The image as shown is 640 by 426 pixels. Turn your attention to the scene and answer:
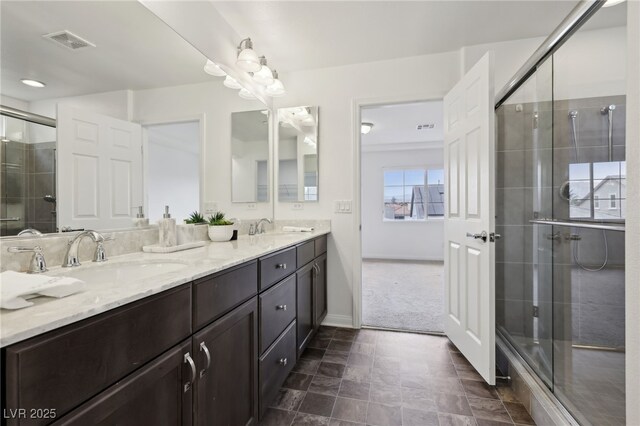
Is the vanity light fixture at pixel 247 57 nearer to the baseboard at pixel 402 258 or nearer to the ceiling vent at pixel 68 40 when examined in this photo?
the ceiling vent at pixel 68 40

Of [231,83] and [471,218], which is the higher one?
[231,83]

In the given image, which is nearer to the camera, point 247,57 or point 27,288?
point 27,288

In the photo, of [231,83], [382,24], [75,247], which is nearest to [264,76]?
[231,83]

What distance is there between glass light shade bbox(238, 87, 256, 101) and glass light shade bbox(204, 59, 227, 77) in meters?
0.28

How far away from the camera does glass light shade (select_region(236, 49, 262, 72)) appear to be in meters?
2.00

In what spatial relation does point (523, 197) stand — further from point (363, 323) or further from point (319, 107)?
point (319, 107)

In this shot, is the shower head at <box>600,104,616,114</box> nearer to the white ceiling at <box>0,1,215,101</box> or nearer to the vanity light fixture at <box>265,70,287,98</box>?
the vanity light fixture at <box>265,70,287,98</box>

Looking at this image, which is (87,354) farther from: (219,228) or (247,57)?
(247,57)

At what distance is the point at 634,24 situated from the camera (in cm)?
74

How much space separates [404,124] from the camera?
448 centimetres

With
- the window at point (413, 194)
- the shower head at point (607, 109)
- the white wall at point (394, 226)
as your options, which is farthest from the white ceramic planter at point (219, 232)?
the window at point (413, 194)


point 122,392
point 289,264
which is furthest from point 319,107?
Result: point 122,392

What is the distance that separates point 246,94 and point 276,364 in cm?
204

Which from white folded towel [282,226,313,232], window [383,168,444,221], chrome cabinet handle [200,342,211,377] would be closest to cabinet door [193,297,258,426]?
chrome cabinet handle [200,342,211,377]
